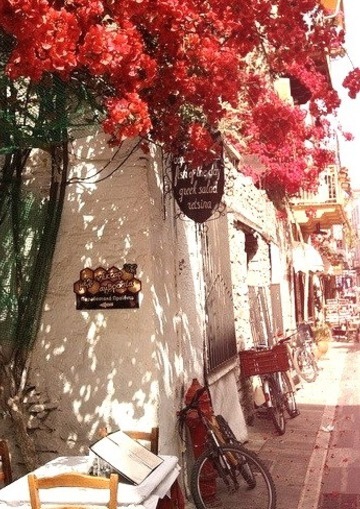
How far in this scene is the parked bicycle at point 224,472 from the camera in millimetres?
5996

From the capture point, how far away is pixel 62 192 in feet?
20.9

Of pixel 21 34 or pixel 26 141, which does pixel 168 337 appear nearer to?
pixel 26 141

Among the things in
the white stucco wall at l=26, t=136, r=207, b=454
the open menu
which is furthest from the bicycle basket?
the open menu

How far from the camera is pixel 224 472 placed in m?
6.23

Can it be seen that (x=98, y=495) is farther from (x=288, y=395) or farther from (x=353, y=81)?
(x=288, y=395)

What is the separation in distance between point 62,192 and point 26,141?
860 millimetres

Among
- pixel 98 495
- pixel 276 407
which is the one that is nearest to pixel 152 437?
pixel 98 495

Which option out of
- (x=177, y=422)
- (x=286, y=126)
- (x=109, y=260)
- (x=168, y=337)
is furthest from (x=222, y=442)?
(x=286, y=126)

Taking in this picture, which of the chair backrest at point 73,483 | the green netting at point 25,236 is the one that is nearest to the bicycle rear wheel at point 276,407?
the green netting at point 25,236

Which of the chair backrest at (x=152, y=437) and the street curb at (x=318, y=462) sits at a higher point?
the chair backrest at (x=152, y=437)

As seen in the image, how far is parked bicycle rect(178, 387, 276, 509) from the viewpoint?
6.00 m

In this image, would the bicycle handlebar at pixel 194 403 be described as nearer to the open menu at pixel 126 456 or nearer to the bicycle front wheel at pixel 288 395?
the open menu at pixel 126 456

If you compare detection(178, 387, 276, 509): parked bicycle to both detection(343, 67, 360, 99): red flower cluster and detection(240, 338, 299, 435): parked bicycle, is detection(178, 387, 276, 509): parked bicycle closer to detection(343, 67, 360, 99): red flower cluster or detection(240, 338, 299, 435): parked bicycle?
detection(240, 338, 299, 435): parked bicycle

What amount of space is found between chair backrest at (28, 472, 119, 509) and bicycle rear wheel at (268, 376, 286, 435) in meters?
6.34
